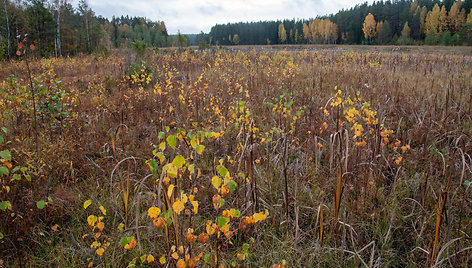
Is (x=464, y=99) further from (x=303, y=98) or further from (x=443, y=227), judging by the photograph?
(x=443, y=227)

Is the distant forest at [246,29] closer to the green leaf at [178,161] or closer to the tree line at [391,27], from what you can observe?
the tree line at [391,27]

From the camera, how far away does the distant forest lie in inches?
806

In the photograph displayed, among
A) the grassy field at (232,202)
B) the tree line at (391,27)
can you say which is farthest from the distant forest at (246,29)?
the grassy field at (232,202)

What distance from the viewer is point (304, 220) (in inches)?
81.0

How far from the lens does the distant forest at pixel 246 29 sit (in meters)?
20.5

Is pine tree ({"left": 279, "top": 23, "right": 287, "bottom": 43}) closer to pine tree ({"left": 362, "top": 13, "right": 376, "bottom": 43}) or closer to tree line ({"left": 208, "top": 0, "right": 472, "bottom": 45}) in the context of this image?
tree line ({"left": 208, "top": 0, "right": 472, "bottom": 45})

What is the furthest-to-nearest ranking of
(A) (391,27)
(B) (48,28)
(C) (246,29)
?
(C) (246,29)
(A) (391,27)
(B) (48,28)

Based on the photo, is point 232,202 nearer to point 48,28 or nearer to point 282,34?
point 48,28

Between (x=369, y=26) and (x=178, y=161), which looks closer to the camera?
(x=178, y=161)

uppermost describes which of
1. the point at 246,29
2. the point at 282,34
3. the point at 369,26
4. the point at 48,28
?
the point at 246,29

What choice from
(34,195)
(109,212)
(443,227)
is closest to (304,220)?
(443,227)

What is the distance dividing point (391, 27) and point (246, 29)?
53265 millimetres

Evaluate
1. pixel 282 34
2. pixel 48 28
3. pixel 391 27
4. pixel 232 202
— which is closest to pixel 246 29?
pixel 282 34

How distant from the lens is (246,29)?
329ft
